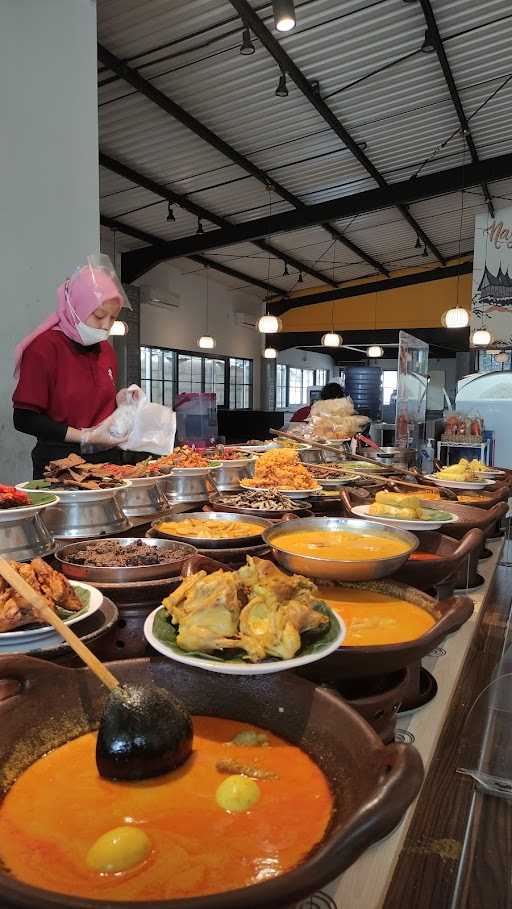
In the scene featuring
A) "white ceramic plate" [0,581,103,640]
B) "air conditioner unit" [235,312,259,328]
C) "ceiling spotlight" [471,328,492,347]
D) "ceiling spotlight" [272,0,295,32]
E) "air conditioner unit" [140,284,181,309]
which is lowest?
"white ceramic plate" [0,581,103,640]

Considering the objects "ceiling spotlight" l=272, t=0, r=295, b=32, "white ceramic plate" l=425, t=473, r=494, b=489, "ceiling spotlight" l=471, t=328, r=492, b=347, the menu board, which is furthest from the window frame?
"white ceramic plate" l=425, t=473, r=494, b=489

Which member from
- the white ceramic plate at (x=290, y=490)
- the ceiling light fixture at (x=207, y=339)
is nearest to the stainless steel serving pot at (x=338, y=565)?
the white ceramic plate at (x=290, y=490)

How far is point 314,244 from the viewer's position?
39.3 feet

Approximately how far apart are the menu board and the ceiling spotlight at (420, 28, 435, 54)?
2.79 metres

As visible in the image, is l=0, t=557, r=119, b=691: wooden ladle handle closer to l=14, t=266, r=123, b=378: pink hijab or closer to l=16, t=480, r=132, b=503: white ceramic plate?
l=16, t=480, r=132, b=503: white ceramic plate

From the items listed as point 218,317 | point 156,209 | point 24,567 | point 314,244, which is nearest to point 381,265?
point 314,244

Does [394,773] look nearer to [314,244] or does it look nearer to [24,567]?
[24,567]

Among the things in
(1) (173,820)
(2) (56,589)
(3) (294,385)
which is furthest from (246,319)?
(1) (173,820)

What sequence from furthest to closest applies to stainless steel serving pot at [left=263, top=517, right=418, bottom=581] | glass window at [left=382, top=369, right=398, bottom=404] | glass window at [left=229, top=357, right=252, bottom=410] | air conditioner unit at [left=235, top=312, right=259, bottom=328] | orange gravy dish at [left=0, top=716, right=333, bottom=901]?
glass window at [left=382, top=369, right=398, bottom=404], glass window at [left=229, top=357, right=252, bottom=410], air conditioner unit at [left=235, top=312, right=259, bottom=328], stainless steel serving pot at [left=263, top=517, right=418, bottom=581], orange gravy dish at [left=0, top=716, right=333, bottom=901]

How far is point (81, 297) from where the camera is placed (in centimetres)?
255

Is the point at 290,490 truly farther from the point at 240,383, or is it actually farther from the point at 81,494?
the point at 240,383

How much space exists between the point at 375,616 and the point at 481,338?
389 inches

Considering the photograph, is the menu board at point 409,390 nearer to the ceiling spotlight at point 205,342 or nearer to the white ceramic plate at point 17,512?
the ceiling spotlight at point 205,342

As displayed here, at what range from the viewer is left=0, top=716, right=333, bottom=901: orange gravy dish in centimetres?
62
